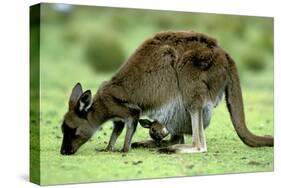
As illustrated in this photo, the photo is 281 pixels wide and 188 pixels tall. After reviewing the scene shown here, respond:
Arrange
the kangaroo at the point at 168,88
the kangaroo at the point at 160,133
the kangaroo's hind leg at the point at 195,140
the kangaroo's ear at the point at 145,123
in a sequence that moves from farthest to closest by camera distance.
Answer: the kangaroo's ear at the point at 145,123
the kangaroo at the point at 160,133
the kangaroo's hind leg at the point at 195,140
the kangaroo at the point at 168,88

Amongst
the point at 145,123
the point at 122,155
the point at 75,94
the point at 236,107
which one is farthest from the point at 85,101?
the point at 236,107

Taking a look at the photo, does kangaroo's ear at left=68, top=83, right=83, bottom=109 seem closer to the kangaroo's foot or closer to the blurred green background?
the blurred green background

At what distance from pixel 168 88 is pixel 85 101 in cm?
134

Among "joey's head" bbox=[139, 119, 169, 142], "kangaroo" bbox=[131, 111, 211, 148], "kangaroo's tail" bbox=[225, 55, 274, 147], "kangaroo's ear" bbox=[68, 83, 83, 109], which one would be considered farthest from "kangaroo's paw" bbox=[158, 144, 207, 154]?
"kangaroo's ear" bbox=[68, 83, 83, 109]

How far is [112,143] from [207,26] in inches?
95.5

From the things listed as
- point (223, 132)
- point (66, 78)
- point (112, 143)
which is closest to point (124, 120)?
point (112, 143)

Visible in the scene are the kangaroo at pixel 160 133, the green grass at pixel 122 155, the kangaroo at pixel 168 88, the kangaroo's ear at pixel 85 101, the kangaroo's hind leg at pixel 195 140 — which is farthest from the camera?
the kangaroo at pixel 160 133

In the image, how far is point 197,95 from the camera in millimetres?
10672

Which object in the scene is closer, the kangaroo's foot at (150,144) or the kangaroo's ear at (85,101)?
the kangaroo's ear at (85,101)

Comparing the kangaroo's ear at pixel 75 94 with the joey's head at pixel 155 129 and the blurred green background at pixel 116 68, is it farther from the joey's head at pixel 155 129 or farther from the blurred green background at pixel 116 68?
the joey's head at pixel 155 129

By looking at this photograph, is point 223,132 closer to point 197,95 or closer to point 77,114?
point 197,95

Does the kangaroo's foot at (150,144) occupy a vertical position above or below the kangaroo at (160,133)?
below

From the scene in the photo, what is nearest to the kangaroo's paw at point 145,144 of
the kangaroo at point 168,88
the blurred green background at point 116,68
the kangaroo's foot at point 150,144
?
the kangaroo's foot at point 150,144

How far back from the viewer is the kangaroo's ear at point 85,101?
33.3 feet
